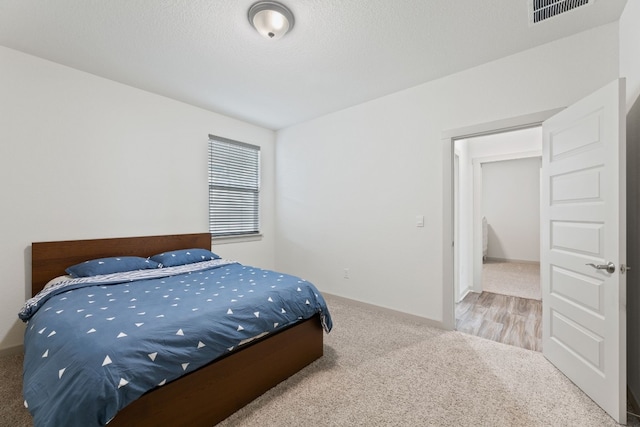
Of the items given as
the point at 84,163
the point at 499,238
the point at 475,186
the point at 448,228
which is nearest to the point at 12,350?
the point at 84,163

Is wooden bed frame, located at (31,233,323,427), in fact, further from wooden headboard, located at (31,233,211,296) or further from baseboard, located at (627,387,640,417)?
baseboard, located at (627,387,640,417)

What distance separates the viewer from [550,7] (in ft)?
6.33

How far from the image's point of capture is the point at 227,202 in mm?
4105

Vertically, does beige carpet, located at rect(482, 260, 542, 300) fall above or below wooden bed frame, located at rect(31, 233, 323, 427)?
below

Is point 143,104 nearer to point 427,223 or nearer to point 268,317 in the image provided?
point 268,317

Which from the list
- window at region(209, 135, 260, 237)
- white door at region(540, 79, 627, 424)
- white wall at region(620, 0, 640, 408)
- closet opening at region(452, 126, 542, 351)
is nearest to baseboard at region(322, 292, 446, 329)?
closet opening at region(452, 126, 542, 351)

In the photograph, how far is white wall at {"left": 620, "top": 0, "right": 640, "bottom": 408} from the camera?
176cm

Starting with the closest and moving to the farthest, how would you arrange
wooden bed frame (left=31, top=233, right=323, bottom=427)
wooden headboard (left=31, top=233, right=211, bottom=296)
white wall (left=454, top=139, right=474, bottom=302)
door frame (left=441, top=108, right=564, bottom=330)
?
1. wooden bed frame (left=31, top=233, right=323, bottom=427)
2. wooden headboard (left=31, top=233, right=211, bottom=296)
3. door frame (left=441, top=108, right=564, bottom=330)
4. white wall (left=454, top=139, right=474, bottom=302)

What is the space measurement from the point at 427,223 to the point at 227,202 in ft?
9.14

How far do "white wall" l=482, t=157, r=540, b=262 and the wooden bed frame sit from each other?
6.33 meters

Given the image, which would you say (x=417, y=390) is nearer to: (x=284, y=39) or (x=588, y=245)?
(x=588, y=245)

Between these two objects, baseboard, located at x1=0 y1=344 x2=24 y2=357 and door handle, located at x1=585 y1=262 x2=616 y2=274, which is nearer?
door handle, located at x1=585 y1=262 x2=616 y2=274

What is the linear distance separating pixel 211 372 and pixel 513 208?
7365mm

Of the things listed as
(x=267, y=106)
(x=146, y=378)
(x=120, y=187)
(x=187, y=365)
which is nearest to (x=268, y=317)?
(x=187, y=365)
